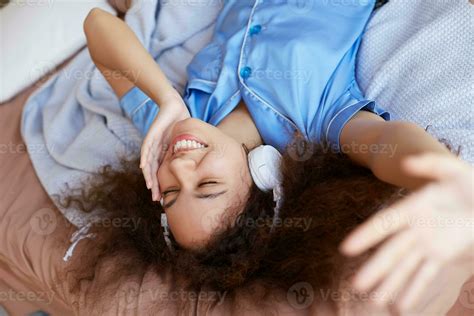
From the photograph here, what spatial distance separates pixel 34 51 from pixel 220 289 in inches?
30.2

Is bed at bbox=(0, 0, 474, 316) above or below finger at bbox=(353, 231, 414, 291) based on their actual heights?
below

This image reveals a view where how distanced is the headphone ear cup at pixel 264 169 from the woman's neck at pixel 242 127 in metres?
0.09

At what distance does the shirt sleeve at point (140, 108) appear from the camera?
3.71ft

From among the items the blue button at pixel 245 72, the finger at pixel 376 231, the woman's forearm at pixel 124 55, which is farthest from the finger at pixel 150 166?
the finger at pixel 376 231

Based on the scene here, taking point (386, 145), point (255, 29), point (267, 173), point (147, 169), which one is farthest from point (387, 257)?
point (255, 29)

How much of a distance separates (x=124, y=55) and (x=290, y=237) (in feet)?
1.68

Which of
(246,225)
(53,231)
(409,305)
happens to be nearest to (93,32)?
(53,231)

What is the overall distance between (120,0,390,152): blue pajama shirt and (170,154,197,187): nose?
0.22m

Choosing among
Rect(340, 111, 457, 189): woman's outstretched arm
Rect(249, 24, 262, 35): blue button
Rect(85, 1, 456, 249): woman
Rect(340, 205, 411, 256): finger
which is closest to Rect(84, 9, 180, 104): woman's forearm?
Rect(85, 1, 456, 249): woman

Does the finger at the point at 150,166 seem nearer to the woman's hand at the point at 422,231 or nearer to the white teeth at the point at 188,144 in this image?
the white teeth at the point at 188,144

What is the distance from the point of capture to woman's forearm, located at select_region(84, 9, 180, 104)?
1042 mm

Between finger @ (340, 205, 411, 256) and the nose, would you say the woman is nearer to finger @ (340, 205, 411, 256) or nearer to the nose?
the nose

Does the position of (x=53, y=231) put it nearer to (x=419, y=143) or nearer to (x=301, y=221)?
(x=301, y=221)

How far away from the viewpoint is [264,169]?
90cm
